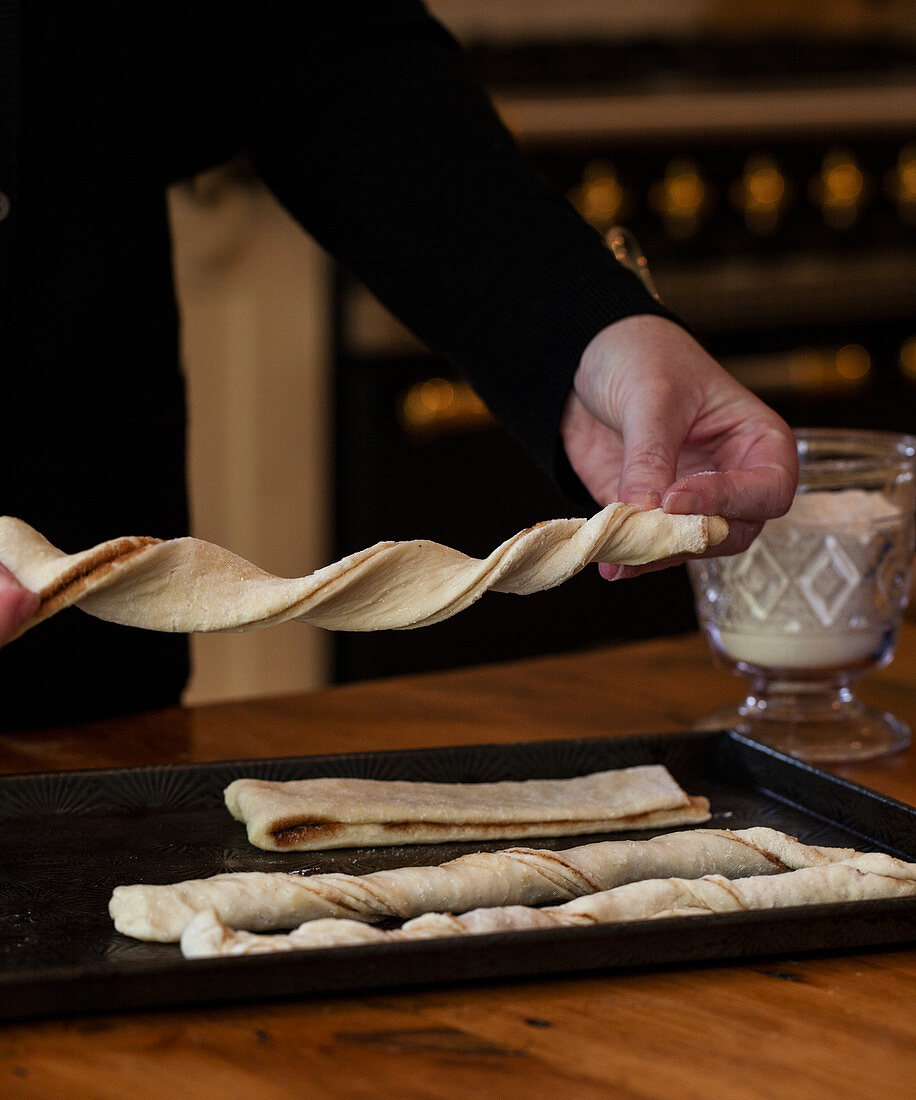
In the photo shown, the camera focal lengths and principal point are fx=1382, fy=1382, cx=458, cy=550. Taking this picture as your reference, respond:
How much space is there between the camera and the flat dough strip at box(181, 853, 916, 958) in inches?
25.2

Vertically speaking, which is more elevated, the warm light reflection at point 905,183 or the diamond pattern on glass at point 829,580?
the warm light reflection at point 905,183

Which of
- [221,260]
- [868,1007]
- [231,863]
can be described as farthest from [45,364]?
[221,260]

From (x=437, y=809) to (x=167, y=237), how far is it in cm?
65

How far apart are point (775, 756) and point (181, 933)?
0.42 m

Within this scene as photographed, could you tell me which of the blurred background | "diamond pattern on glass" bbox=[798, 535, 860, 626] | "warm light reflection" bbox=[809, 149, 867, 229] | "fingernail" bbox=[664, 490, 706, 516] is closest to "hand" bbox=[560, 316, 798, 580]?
"fingernail" bbox=[664, 490, 706, 516]

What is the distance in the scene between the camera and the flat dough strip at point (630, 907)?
0.64 m

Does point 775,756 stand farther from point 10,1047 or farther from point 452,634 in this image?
point 452,634

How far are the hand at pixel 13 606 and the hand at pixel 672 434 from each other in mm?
360

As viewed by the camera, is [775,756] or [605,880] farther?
[775,756]

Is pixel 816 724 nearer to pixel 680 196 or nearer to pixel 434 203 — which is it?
pixel 434 203

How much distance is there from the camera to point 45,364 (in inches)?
45.4

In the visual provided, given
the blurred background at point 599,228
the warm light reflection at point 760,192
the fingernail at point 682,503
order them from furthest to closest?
the warm light reflection at point 760,192 < the blurred background at point 599,228 < the fingernail at point 682,503

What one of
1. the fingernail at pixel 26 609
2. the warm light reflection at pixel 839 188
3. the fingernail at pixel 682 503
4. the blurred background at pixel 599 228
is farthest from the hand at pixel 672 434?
the warm light reflection at pixel 839 188

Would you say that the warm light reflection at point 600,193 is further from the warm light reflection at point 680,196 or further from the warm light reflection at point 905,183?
the warm light reflection at point 905,183
